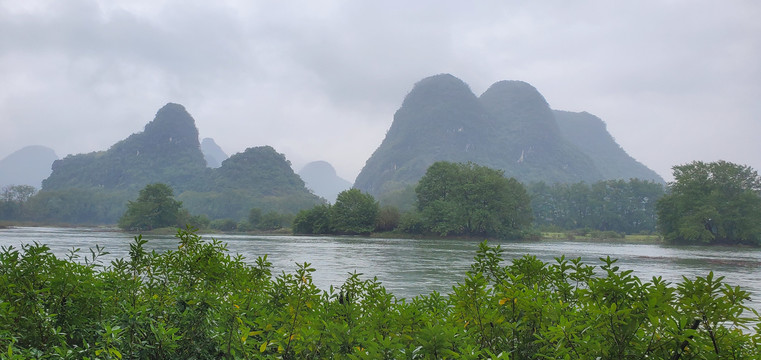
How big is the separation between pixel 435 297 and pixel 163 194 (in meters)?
86.2

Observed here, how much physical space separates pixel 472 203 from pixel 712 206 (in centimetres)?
3144

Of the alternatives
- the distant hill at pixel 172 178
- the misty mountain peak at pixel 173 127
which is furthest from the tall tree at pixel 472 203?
the misty mountain peak at pixel 173 127

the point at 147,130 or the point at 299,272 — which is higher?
the point at 147,130

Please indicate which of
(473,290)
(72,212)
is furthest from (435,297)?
(72,212)

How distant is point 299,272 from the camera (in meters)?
3.24

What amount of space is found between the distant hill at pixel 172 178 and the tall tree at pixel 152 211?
50.8 metres

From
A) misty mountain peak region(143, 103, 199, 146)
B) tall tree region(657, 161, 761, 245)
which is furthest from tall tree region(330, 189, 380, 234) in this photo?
misty mountain peak region(143, 103, 199, 146)

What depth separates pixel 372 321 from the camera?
2816mm

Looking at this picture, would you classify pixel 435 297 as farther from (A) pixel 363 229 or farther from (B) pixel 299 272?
(A) pixel 363 229

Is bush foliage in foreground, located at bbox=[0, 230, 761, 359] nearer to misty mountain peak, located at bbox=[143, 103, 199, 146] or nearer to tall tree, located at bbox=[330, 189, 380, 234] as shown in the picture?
tall tree, located at bbox=[330, 189, 380, 234]

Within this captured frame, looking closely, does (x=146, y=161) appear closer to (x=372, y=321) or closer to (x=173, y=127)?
(x=173, y=127)

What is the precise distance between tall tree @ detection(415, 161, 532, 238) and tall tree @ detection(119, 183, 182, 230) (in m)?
44.4

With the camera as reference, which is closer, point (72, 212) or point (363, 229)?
point (363, 229)

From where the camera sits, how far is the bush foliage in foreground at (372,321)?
6.98ft
